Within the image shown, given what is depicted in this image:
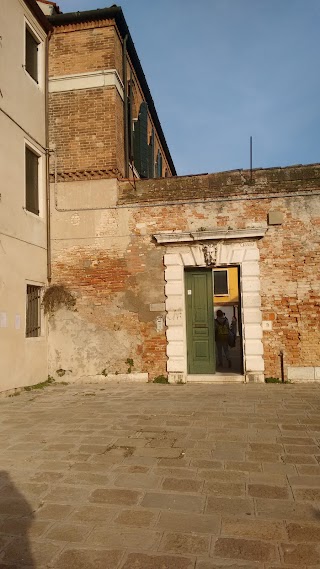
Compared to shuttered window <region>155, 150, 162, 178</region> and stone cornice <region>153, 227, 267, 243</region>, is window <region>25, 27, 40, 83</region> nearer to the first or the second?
stone cornice <region>153, 227, 267, 243</region>

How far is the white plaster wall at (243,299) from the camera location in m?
8.77

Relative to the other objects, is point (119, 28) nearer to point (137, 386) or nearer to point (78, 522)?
point (137, 386)

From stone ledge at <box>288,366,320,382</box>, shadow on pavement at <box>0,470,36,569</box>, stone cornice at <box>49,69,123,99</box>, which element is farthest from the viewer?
Result: stone cornice at <box>49,69,123,99</box>

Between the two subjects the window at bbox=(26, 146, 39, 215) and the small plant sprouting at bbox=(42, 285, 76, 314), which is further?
the small plant sprouting at bbox=(42, 285, 76, 314)

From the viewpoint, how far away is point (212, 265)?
9172mm

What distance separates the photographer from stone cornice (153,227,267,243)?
351 inches

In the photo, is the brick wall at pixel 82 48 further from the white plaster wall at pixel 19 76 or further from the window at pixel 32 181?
the window at pixel 32 181

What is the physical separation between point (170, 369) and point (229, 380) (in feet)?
4.25

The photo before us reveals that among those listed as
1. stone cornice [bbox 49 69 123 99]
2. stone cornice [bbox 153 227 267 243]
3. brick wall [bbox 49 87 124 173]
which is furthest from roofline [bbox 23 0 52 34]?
stone cornice [bbox 153 227 267 243]

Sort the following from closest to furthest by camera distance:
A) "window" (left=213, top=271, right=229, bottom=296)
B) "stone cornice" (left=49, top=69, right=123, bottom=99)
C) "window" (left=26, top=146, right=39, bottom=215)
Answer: "window" (left=26, top=146, right=39, bottom=215) → "stone cornice" (left=49, top=69, right=123, bottom=99) → "window" (left=213, top=271, right=229, bottom=296)

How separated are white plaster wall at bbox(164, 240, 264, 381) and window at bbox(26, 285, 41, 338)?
2902mm

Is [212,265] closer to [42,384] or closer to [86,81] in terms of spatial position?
[42,384]

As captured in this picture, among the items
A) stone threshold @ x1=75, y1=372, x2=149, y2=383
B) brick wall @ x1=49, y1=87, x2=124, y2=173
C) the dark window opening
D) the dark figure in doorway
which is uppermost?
the dark window opening

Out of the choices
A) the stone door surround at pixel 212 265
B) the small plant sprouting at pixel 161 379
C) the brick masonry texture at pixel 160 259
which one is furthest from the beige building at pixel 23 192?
the stone door surround at pixel 212 265
